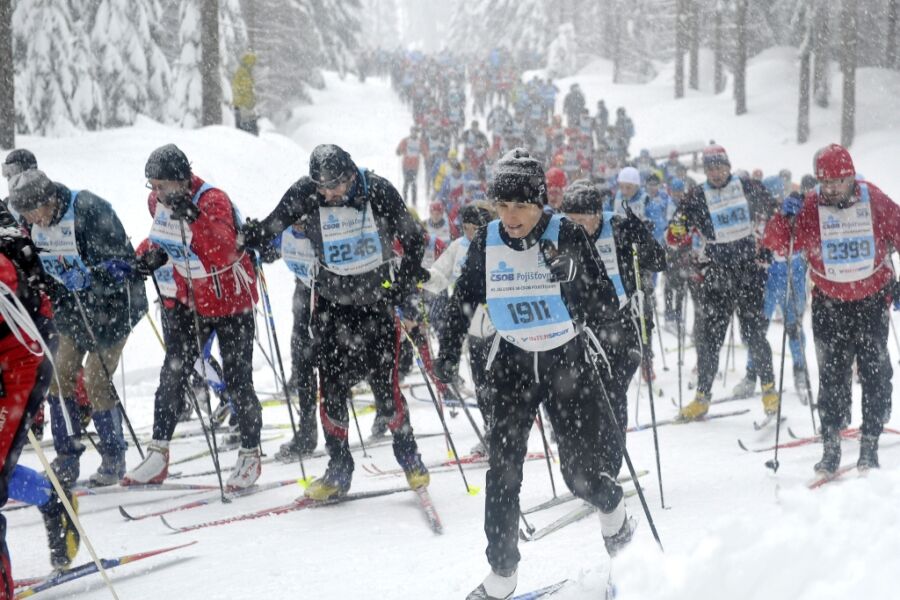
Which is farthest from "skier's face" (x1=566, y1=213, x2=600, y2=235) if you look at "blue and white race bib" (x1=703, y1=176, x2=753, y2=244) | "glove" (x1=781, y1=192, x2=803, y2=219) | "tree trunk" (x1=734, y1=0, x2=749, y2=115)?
"tree trunk" (x1=734, y1=0, x2=749, y2=115)

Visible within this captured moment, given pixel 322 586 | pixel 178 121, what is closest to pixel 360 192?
pixel 322 586

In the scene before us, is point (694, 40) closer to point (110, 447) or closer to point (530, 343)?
point (110, 447)

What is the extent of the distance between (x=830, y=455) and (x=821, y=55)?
28.5m

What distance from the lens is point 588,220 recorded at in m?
5.89

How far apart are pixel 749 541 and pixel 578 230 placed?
1520 mm

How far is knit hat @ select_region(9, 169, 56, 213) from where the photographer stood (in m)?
5.45

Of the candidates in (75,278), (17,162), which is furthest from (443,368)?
(17,162)

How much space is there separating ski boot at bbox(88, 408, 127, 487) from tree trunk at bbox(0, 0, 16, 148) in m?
9.14

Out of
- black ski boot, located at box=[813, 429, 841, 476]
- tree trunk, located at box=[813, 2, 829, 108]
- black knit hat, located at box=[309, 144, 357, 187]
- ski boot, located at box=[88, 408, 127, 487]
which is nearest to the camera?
black knit hat, located at box=[309, 144, 357, 187]

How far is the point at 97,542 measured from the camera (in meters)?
5.18

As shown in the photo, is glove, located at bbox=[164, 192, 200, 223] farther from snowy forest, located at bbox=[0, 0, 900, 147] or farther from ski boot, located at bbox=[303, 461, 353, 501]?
snowy forest, located at bbox=[0, 0, 900, 147]

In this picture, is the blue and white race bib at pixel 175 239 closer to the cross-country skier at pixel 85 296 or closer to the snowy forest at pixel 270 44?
the cross-country skier at pixel 85 296

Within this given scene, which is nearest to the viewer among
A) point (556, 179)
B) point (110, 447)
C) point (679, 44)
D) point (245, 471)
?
point (245, 471)

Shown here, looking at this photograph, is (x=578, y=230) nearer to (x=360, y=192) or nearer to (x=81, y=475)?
(x=360, y=192)
